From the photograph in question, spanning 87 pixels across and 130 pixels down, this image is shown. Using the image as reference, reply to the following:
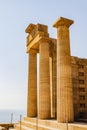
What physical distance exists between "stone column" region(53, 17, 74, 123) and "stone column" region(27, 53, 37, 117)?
38.4ft

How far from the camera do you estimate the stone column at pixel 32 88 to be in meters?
34.0

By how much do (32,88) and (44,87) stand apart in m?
5.56

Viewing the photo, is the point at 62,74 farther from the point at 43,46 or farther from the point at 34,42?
the point at 34,42

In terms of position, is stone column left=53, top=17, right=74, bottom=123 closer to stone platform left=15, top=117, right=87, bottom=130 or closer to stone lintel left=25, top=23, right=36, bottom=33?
stone platform left=15, top=117, right=87, bottom=130

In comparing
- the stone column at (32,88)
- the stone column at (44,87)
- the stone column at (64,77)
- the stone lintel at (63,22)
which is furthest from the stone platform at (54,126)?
the stone lintel at (63,22)

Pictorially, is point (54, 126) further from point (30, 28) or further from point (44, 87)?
point (30, 28)

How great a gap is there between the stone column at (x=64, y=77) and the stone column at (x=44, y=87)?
241 inches

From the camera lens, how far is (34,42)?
33.3 m

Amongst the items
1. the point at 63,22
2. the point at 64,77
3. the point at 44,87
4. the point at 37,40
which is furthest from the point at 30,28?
the point at 64,77

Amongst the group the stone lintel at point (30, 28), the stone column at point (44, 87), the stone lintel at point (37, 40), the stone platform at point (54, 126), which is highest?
the stone lintel at point (30, 28)

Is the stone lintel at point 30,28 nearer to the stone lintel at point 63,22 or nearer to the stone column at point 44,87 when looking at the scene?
the stone column at point 44,87

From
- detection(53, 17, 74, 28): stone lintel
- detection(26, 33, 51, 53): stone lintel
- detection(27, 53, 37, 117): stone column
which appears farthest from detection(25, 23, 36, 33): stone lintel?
detection(53, 17, 74, 28): stone lintel

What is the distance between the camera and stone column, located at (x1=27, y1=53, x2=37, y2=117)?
3403 centimetres

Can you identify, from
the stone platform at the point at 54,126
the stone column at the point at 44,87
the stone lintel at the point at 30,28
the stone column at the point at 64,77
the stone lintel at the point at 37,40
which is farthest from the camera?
the stone lintel at the point at 30,28
